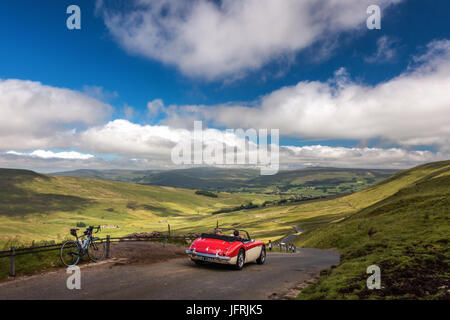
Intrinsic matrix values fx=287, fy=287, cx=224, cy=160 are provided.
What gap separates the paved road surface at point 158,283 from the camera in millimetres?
9867

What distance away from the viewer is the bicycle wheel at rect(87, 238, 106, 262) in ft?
54.1

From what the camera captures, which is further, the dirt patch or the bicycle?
the dirt patch

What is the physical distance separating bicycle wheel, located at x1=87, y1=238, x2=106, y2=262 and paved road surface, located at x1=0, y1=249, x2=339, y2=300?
5.26ft

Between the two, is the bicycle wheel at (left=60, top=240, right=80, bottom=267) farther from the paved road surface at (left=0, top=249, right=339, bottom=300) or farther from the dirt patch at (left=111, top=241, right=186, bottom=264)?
the dirt patch at (left=111, top=241, right=186, bottom=264)

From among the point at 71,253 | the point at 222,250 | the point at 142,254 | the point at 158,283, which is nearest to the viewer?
the point at 158,283

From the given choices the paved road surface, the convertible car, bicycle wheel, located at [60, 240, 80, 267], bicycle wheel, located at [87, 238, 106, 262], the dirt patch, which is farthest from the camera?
the dirt patch

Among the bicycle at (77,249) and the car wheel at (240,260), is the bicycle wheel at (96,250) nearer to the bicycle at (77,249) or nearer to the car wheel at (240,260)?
the bicycle at (77,249)

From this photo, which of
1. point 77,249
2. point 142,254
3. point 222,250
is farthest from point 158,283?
point 142,254

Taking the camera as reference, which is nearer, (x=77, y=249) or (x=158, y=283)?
(x=158, y=283)

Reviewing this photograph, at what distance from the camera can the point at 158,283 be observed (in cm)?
1155

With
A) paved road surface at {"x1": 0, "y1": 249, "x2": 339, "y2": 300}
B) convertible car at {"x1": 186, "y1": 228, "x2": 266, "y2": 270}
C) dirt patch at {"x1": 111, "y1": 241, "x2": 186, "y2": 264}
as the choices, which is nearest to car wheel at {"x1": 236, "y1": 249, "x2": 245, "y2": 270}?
convertible car at {"x1": 186, "y1": 228, "x2": 266, "y2": 270}

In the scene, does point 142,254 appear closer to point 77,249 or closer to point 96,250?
point 96,250

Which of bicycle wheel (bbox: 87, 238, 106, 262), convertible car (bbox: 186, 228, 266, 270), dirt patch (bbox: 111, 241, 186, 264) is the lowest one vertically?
dirt patch (bbox: 111, 241, 186, 264)

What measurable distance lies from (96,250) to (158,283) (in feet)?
26.9
